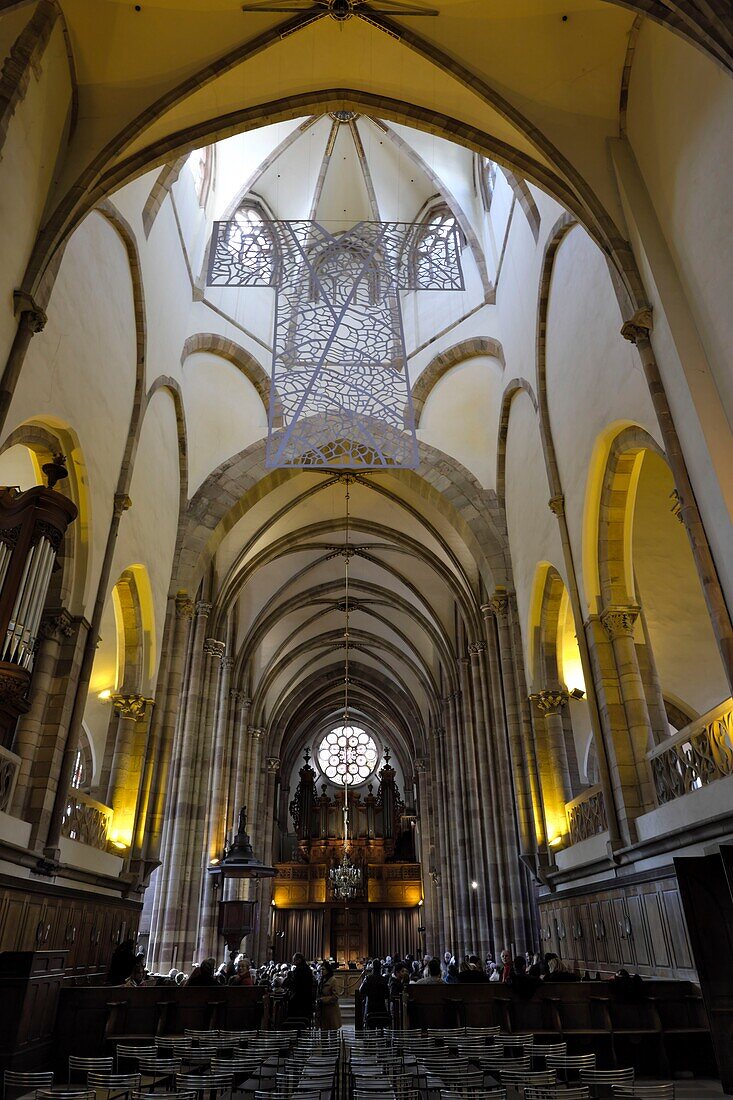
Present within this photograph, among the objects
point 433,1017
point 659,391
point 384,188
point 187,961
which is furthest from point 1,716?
point 384,188

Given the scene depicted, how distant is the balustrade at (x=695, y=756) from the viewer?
7035 millimetres

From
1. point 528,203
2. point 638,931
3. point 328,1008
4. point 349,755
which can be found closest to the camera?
point 638,931

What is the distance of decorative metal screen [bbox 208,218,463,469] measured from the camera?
11922 mm

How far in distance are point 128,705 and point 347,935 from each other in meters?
21.0

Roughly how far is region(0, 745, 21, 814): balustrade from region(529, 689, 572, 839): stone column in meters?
8.51

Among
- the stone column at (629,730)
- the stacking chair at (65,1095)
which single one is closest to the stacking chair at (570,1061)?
the stacking chair at (65,1095)

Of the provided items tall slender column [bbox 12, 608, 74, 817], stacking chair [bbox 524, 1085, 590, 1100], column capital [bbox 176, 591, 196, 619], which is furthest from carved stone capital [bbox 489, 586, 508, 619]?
stacking chair [bbox 524, 1085, 590, 1100]

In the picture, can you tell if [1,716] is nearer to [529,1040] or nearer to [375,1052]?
[375,1052]

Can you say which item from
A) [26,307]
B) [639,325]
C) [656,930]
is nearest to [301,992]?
[656,930]

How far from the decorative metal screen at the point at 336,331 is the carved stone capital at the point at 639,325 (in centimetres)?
394

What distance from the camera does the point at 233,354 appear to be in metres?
17.1

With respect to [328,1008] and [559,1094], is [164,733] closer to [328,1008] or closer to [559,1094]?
[328,1008]

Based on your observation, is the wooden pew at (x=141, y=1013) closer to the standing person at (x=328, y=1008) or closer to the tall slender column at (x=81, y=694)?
the standing person at (x=328, y=1008)

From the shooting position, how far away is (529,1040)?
645 centimetres
